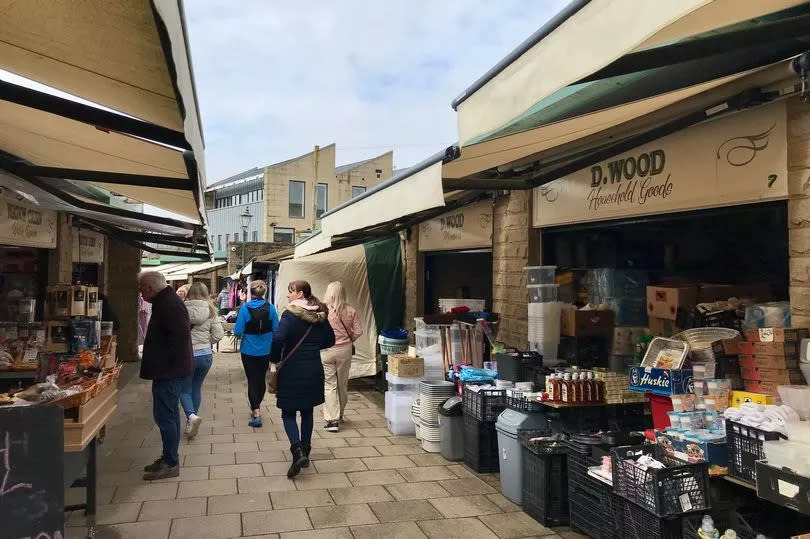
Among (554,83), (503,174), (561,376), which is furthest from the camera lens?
(503,174)

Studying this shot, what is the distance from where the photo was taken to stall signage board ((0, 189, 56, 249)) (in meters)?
5.65

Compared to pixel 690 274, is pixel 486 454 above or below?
below

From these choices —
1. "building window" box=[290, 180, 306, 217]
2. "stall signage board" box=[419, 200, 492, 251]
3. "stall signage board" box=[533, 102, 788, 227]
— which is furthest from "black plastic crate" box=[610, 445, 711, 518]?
"building window" box=[290, 180, 306, 217]

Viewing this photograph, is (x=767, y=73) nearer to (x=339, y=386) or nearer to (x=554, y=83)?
(x=554, y=83)

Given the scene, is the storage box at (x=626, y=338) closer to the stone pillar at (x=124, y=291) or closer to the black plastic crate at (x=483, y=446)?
the black plastic crate at (x=483, y=446)

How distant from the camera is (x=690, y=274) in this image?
19.2 ft

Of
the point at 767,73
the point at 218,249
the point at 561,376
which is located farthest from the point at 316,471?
the point at 218,249

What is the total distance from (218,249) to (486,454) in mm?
38340

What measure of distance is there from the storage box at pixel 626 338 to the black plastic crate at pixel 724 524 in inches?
93.9

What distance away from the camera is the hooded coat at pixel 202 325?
6.80 meters

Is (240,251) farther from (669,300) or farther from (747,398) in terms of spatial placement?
(747,398)

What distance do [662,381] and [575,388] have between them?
2.48ft

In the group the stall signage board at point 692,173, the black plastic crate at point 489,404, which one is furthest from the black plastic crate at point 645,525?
the stall signage board at point 692,173

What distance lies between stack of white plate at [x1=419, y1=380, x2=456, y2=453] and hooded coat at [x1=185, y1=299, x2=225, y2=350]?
2.58 m
